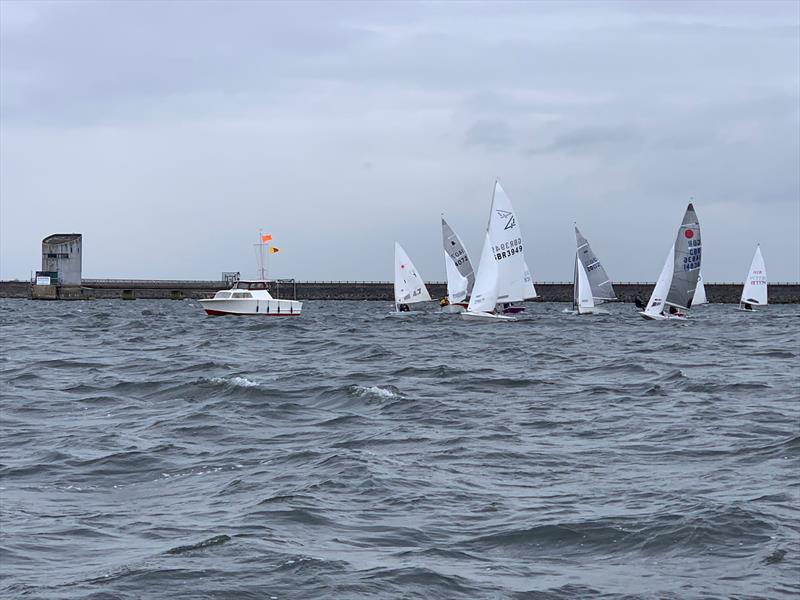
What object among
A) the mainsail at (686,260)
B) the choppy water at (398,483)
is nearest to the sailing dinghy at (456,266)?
the mainsail at (686,260)

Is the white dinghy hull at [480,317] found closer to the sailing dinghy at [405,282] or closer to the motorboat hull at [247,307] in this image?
the sailing dinghy at [405,282]

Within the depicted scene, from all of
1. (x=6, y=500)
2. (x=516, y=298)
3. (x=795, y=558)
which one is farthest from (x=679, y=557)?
(x=516, y=298)

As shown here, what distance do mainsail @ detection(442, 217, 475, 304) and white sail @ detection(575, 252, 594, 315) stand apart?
7342mm

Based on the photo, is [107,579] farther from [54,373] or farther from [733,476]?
[54,373]

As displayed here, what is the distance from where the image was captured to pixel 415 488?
13062mm

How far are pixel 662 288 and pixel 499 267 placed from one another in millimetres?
9589

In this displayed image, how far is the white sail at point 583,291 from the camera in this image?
→ 70562 millimetres

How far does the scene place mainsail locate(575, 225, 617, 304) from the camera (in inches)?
2803

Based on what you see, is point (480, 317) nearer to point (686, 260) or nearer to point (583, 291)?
point (686, 260)

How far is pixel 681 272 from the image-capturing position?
2376 inches

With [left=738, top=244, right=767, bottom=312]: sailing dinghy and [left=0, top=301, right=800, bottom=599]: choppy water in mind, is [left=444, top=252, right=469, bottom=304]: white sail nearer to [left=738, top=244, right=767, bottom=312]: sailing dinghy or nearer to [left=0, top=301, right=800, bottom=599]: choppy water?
[left=738, top=244, right=767, bottom=312]: sailing dinghy

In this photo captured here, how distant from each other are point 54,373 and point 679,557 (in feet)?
70.6

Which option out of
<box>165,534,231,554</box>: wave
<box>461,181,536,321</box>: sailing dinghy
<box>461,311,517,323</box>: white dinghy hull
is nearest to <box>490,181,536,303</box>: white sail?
<box>461,181,536,321</box>: sailing dinghy

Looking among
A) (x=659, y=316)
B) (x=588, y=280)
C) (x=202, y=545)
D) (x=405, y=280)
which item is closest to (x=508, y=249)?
(x=659, y=316)
